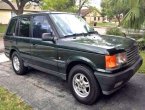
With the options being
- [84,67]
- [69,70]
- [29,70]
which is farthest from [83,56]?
[29,70]

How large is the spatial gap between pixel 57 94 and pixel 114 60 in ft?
6.04

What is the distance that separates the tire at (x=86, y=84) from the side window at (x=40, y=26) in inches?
51.2

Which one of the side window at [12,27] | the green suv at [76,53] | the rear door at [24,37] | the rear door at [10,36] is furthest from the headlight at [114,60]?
the side window at [12,27]

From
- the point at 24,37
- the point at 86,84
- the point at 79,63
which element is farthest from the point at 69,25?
the point at 86,84

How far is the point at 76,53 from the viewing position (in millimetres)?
4688

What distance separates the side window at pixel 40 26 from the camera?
5.50m

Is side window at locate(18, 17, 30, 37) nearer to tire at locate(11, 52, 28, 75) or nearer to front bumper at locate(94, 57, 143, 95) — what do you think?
tire at locate(11, 52, 28, 75)

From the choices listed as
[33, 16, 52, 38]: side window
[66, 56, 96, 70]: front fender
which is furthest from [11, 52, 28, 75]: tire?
[66, 56, 96, 70]: front fender

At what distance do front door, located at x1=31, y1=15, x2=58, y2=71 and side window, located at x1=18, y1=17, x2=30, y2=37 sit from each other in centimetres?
35

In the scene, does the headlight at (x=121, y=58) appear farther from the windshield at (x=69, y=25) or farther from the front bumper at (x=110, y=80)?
the windshield at (x=69, y=25)

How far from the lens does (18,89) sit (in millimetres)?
5801

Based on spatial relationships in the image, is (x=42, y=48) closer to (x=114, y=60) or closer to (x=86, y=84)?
(x=86, y=84)

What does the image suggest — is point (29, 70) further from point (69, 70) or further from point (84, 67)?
point (84, 67)

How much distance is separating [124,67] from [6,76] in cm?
406
